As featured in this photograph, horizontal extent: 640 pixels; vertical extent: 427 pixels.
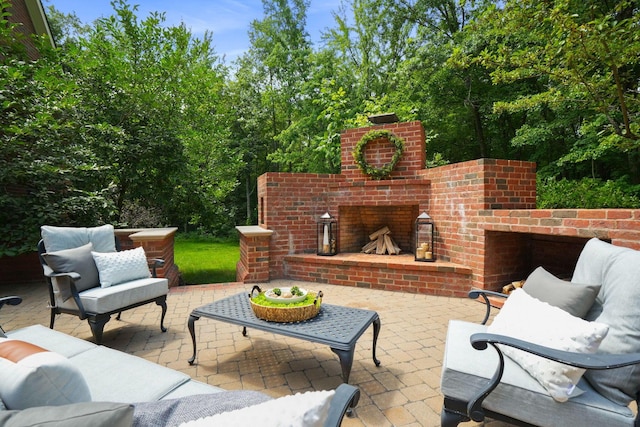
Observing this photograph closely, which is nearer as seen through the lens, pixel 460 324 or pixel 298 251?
pixel 460 324

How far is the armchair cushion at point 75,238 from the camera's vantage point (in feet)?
9.52

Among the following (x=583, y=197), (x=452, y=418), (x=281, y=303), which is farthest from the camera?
(x=583, y=197)

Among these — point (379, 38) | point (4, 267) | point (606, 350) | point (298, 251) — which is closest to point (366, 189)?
point (298, 251)

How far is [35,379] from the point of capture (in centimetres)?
84

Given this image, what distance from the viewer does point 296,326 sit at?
2.13 m

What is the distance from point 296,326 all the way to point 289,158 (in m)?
9.73

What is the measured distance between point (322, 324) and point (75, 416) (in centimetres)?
164

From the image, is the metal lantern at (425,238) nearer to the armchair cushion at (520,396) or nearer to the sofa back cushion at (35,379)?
the armchair cushion at (520,396)

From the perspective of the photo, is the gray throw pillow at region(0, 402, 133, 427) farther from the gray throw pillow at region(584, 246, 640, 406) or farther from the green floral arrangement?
the gray throw pillow at region(584, 246, 640, 406)

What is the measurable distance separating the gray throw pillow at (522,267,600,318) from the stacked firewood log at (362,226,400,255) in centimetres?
326

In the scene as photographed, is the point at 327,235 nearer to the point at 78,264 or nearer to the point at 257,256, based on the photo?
the point at 257,256

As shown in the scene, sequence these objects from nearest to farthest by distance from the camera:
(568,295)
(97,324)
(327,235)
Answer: (568,295)
(97,324)
(327,235)

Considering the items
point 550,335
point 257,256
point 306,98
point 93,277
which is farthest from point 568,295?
point 306,98

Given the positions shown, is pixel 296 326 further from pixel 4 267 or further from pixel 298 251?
pixel 4 267
